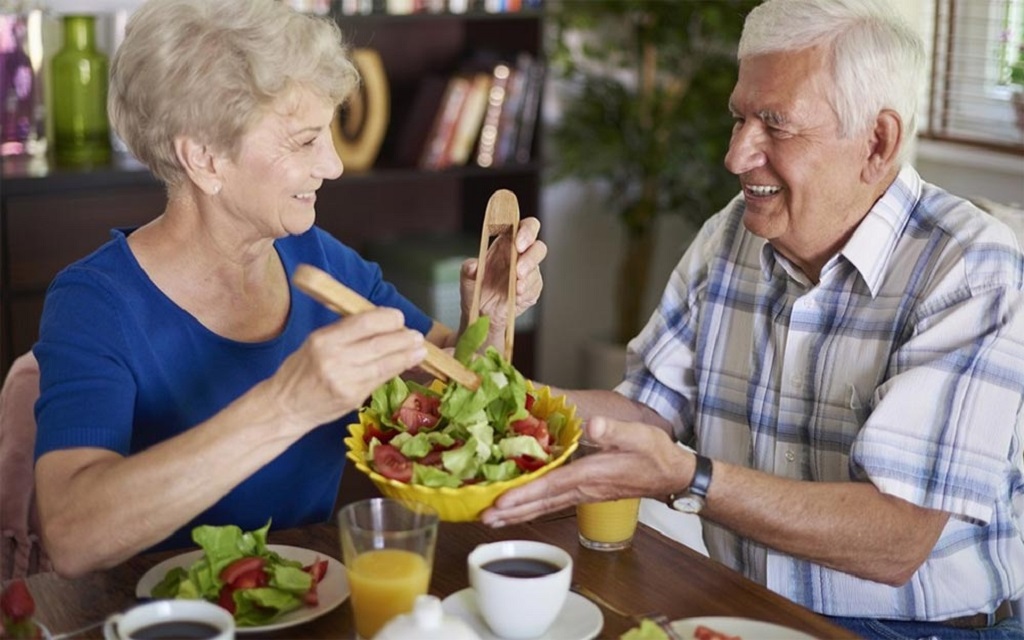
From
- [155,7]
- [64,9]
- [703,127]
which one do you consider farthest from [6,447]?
[703,127]

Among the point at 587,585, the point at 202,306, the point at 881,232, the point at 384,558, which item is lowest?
the point at 587,585

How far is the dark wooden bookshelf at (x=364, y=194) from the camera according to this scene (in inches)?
127

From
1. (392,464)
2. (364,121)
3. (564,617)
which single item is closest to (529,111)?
(364,121)

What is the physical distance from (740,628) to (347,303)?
0.54 metres

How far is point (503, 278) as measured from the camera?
2.00m

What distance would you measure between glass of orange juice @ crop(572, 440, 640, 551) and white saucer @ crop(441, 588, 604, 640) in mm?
154

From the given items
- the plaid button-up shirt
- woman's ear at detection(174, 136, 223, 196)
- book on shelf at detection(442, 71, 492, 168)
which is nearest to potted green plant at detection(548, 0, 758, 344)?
book on shelf at detection(442, 71, 492, 168)

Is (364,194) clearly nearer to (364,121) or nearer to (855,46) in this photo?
(364,121)

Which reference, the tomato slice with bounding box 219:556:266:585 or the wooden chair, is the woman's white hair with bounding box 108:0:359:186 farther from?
the tomato slice with bounding box 219:556:266:585

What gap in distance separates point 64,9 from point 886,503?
2.60 meters

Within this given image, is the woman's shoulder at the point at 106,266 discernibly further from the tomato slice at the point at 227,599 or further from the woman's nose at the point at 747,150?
the woman's nose at the point at 747,150

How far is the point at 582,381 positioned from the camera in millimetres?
4445

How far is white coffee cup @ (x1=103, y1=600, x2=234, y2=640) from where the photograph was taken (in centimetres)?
127

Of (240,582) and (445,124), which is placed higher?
(445,124)
